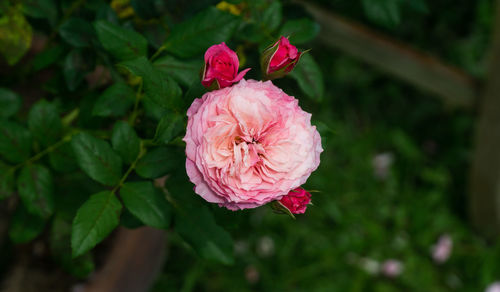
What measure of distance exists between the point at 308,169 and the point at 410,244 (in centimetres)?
127

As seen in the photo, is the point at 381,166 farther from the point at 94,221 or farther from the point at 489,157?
the point at 94,221

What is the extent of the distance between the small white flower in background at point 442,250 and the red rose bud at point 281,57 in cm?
128

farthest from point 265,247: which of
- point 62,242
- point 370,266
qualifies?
point 62,242

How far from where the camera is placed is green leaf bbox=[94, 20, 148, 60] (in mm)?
672

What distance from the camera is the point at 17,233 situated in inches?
32.1

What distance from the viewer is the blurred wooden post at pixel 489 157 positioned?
4.37 feet

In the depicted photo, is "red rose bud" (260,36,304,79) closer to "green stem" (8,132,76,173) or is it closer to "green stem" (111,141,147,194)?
"green stem" (111,141,147,194)

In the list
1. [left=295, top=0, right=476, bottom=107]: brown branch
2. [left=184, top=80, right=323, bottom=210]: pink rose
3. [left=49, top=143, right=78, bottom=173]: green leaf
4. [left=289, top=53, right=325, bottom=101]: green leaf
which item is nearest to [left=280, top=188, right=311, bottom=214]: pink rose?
[left=184, top=80, right=323, bottom=210]: pink rose

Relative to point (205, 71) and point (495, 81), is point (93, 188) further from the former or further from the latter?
point (495, 81)

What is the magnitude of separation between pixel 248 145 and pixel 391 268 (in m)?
1.20

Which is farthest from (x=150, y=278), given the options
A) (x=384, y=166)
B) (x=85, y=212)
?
(x=384, y=166)

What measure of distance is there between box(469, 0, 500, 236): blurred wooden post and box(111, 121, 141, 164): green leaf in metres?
1.02

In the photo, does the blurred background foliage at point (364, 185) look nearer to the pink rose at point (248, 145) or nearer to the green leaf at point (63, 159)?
the green leaf at point (63, 159)

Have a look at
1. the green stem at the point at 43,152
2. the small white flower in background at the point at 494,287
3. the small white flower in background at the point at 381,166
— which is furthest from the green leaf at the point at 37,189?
the small white flower in background at the point at 494,287
